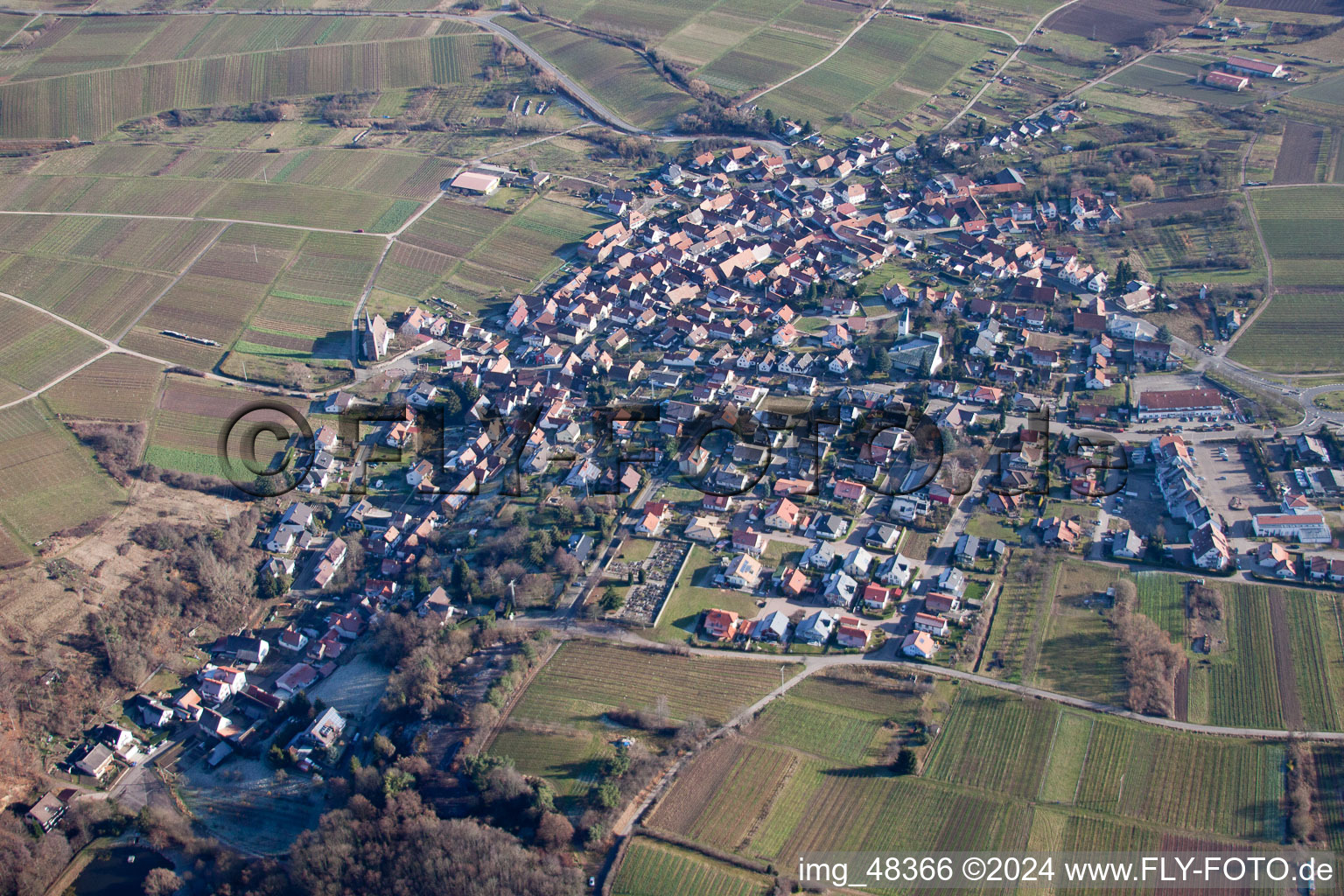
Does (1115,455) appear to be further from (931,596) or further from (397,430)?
(397,430)

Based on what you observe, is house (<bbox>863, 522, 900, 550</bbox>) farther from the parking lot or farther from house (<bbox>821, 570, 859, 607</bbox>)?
the parking lot

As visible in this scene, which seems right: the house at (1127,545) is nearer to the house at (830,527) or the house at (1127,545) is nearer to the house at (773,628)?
the house at (830,527)

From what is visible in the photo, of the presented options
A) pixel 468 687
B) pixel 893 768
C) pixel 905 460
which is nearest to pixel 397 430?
pixel 468 687

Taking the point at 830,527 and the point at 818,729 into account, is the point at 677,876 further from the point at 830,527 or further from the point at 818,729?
the point at 830,527

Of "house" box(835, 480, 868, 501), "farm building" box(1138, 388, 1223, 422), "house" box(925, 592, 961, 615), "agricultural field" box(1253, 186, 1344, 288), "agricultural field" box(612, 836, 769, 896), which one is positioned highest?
"agricultural field" box(1253, 186, 1344, 288)

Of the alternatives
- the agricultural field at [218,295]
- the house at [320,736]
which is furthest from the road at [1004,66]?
the house at [320,736]

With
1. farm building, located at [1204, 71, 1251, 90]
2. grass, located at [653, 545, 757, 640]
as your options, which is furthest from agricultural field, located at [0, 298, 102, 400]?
farm building, located at [1204, 71, 1251, 90]
